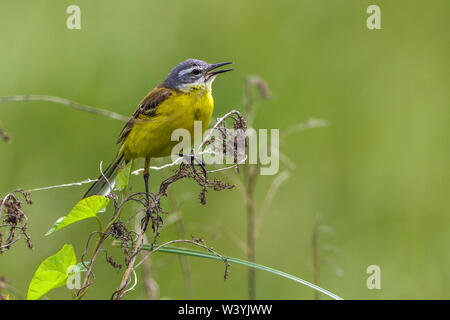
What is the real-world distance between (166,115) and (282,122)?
225cm

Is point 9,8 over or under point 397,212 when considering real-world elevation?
over

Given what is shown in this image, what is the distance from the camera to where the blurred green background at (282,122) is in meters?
5.18

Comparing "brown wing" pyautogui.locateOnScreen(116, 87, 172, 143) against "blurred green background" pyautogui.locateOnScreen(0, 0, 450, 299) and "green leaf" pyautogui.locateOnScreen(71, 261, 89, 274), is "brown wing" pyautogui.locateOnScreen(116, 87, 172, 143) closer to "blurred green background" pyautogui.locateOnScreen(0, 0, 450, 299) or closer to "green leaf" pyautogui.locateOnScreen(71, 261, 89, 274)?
"blurred green background" pyautogui.locateOnScreen(0, 0, 450, 299)

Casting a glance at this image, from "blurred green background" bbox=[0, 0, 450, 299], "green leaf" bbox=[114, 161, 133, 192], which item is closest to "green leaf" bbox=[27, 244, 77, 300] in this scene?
"green leaf" bbox=[114, 161, 133, 192]

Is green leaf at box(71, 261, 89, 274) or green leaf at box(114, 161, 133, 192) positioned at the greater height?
green leaf at box(114, 161, 133, 192)

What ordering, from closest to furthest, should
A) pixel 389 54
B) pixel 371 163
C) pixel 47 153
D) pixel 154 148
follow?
pixel 154 148 → pixel 47 153 → pixel 371 163 → pixel 389 54

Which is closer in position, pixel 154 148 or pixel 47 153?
pixel 154 148

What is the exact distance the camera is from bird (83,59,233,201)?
3.85m

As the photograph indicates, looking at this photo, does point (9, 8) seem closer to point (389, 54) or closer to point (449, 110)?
point (389, 54)

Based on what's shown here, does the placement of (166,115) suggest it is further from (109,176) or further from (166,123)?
(109,176)

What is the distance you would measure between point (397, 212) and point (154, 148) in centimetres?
270

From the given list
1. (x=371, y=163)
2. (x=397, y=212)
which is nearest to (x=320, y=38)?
(x=371, y=163)

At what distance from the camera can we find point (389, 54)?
20.4 ft

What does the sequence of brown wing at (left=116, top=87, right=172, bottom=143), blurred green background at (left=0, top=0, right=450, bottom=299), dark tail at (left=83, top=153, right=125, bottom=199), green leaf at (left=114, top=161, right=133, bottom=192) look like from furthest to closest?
blurred green background at (left=0, top=0, right=450, bottom=299) → brown wing at (left=116, top=87, right=172, bottom=143) → dark tail at (left=83, top=153, right=125, bottom=199) → green leaf at (left=114, top=161, right=133, bottom=192)
